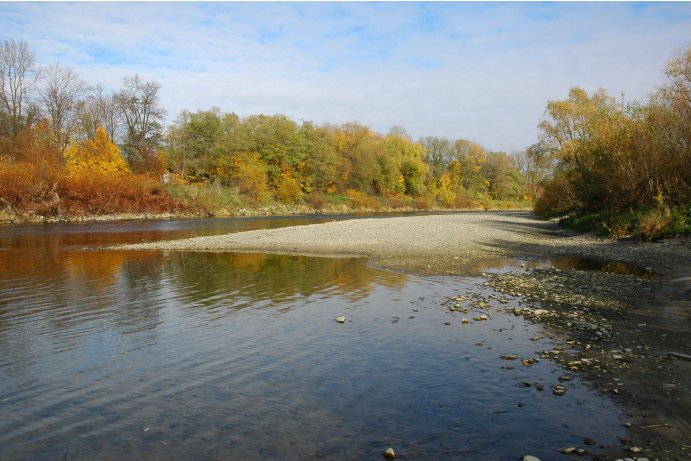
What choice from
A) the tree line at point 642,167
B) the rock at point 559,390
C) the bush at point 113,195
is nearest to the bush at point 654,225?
the tree line at point 642,167

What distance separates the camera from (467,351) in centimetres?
957

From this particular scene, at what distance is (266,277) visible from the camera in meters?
18.4

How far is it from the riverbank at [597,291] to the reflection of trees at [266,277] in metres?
2.22

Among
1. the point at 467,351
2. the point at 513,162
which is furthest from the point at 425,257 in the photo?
the point at 513,162

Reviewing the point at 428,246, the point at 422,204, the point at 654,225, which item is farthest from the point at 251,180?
the point at 654,225

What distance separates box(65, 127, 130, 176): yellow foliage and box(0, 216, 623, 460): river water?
55662mm

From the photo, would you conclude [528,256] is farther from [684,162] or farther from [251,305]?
[251,305]

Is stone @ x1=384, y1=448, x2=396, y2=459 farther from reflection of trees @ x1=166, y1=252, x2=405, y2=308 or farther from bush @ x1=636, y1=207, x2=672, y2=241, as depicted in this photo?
bush @ x1=636, y1=207, x2=672, y2=241

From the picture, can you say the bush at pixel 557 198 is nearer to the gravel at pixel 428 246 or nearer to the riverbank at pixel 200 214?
the gravel at pixel 428 246

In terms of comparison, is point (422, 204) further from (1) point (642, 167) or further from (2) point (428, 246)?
(2) point (428, 246)

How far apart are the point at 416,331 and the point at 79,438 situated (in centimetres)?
711

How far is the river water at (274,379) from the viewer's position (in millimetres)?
6156

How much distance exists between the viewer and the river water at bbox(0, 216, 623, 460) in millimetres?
6156

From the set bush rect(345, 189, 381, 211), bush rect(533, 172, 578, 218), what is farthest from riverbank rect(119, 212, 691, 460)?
bush rect(345, 189, 381, 211)
